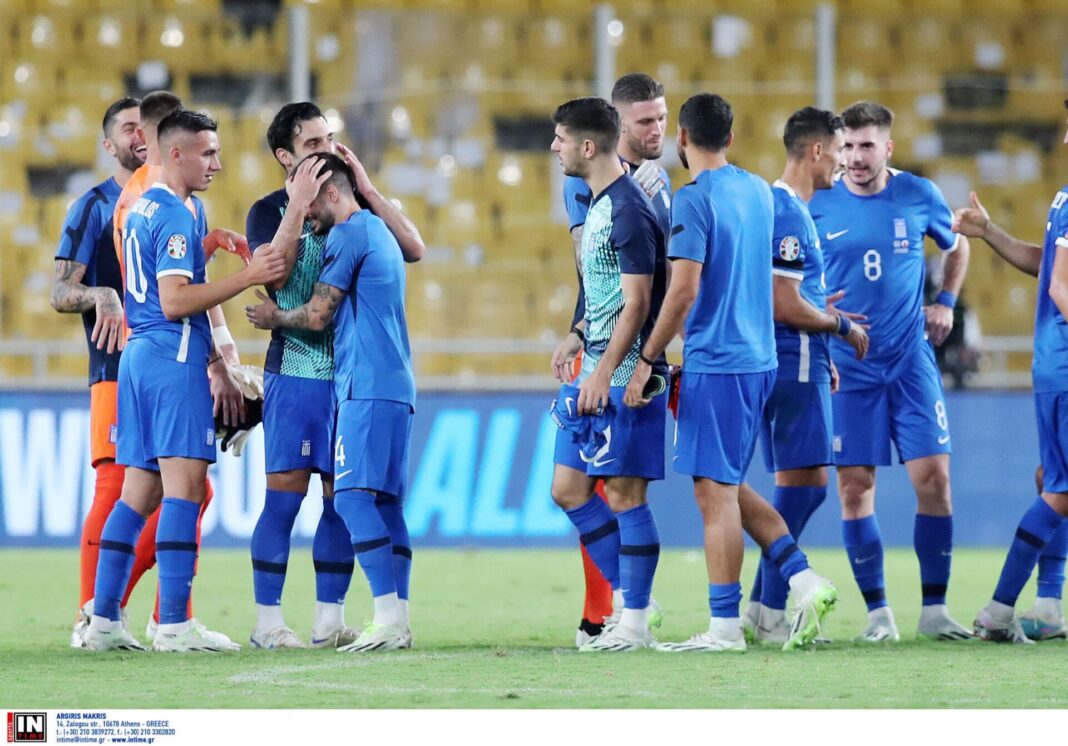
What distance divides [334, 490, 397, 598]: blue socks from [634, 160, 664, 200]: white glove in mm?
1651

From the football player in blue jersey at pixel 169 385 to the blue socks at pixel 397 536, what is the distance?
0.73m

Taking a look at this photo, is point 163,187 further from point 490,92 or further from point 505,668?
point 490,92

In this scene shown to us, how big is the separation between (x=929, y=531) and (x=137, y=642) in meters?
3.39

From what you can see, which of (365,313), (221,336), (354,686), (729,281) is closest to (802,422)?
(729,281)

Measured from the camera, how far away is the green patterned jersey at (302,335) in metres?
6.82

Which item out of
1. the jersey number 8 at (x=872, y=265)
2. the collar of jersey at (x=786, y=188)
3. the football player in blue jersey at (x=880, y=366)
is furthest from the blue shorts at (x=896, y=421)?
the collar of jersey at (x=786, y=188)

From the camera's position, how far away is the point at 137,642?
6805 millimetres

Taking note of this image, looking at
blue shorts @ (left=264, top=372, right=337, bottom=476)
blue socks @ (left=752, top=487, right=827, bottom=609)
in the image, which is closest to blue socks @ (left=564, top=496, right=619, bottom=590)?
blue socks @ (left=752, top=487, right=827, bottom=609)

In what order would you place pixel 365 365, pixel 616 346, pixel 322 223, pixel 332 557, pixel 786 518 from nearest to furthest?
→ pixel 616 346 < pixel 365 365 < pixel 322 223 < pixel 332 557 < pixel 786 518

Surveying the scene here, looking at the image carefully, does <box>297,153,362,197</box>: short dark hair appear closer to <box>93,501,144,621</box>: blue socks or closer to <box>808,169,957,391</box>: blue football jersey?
<box>93,501,144,621</box>: blue socks

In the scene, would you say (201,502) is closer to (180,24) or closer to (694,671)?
(694,671)

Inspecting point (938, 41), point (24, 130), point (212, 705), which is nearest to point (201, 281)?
point (212, 705)

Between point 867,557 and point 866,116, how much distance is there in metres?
1.90

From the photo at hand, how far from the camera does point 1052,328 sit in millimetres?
7070
